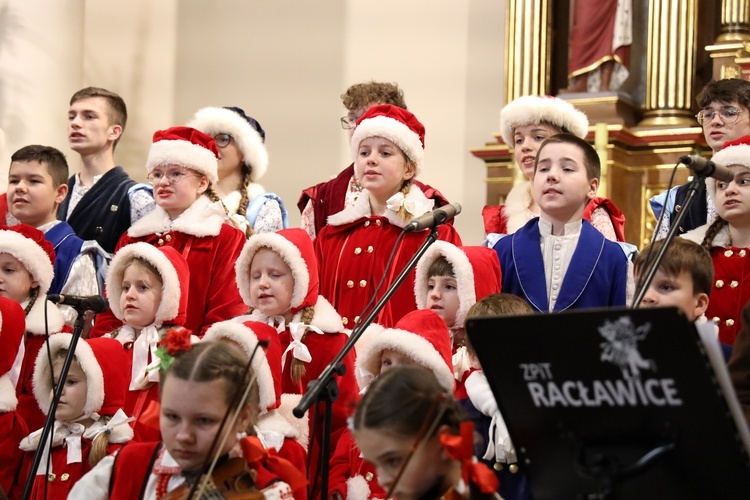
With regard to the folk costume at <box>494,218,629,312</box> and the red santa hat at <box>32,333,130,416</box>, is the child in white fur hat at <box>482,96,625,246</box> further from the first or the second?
the red santa hat at <box>32,333,130,416</box>

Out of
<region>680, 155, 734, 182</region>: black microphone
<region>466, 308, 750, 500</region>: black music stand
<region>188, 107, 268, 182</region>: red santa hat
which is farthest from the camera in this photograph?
<region>188, 107, 268, 182</region>: red santa hat

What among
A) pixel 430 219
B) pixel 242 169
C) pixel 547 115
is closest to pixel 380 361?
pixel 430 219

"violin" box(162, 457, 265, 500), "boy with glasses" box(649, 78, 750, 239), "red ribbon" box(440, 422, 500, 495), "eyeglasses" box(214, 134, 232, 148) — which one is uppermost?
"boy with glasses" box(649, 78, 750, 239)

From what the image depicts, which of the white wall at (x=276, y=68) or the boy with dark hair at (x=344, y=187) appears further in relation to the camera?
Answer: the white wall at (x=276, y=68)

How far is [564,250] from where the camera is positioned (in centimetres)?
390

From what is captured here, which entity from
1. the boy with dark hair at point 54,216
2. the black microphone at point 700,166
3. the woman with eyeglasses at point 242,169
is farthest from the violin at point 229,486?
the woman with eyeglasses at point 242,169

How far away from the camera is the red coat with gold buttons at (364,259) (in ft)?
14.0

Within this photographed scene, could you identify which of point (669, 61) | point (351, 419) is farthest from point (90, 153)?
point (351, 419)

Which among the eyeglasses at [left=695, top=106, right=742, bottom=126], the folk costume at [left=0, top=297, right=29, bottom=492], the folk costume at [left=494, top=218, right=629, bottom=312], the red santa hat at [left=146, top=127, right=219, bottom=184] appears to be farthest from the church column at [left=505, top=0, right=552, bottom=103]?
the folk costume at [left=0, top=297, right=29, bottom=492]

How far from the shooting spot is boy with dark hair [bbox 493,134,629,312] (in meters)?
3.82

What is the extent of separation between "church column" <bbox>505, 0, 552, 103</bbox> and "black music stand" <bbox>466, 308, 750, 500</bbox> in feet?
15.0

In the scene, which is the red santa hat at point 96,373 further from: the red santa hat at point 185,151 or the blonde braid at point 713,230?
the blonde braid at point 713,230

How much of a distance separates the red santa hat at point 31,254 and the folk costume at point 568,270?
1677mm

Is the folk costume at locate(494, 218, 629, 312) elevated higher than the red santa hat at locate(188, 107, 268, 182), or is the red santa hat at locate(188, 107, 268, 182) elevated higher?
the red santa hat at locate(188, 107, 268, 182)
